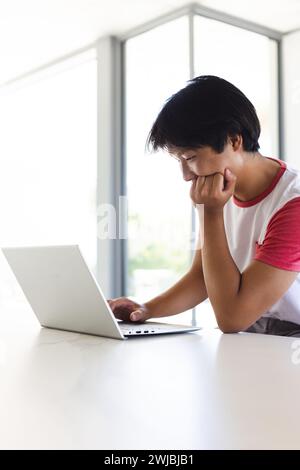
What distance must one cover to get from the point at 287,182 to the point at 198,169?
23cm

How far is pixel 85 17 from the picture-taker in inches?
163

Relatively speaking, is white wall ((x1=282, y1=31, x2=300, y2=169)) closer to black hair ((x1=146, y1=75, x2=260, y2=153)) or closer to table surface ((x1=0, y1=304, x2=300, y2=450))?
black hair ((x1=146, y1=75, x2=260, y2=153))

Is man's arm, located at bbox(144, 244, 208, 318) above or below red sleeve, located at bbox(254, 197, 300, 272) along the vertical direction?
below

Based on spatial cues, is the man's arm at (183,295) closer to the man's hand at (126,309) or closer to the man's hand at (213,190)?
the man's hand at (126,309)

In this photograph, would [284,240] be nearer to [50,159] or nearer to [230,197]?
[230,197]

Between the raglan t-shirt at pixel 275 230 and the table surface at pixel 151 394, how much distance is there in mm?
217

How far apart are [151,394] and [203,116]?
2.56 feet

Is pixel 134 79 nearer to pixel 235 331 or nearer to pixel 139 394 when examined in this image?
pixel 235 331

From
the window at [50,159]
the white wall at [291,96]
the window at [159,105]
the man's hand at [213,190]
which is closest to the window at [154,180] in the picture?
the window at [159,105]

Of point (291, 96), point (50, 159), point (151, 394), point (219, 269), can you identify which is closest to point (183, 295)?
point (219, 269)

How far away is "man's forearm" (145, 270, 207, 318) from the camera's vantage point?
1.58 metres

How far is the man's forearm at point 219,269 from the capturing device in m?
1.32

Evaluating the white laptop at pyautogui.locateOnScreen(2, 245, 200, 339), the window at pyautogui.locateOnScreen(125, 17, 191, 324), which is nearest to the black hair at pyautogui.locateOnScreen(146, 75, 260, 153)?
the white laptop at pyautogui.locateOnScreen(2, 245, 200, 339)

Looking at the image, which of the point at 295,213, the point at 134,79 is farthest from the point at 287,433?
the point at 134,79
